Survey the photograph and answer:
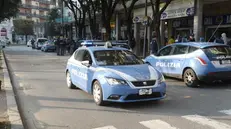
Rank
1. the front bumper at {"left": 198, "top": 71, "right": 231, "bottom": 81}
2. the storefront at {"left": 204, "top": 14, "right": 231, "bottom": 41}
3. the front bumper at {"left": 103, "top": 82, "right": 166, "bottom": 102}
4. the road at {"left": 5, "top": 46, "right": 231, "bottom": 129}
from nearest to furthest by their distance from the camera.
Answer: the road at {"left": 5, "top": 46, "right": 231, "bottom": 129} < the front bumper at {"left": 103, "top": 82, "right": 166, "bottom": 102} < the front bumper at {"left": 198, "top": 71, "right": 231, "bottom": 81} < the storefront at {"left": 204, "top": 14, "right": 231, "bottom": 41}

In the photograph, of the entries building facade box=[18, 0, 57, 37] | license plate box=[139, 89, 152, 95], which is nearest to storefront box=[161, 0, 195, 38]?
license plate box=[139, 89, 152, 95]

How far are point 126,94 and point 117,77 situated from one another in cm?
44

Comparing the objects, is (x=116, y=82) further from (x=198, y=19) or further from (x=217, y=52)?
(x=198, y=19)

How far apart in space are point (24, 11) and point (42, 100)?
118930 millimetres

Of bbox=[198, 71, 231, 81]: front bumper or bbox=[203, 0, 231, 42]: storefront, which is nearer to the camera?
bbox=[198, 71, 231, 81]: front bumper

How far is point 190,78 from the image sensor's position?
32.8ft

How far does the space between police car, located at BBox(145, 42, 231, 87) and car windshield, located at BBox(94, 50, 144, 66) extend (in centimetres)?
244

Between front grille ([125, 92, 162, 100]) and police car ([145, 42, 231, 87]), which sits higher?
police car ([145, 42, 231, 87])

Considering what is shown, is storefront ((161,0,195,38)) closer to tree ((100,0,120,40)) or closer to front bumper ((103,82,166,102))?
tree ((100,0,120,40))

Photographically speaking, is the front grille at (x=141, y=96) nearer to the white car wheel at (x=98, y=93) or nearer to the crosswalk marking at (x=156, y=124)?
the white car wheel at (x=98, y=93)

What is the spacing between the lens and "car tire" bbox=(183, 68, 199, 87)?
32.2ft

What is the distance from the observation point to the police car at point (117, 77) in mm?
6863

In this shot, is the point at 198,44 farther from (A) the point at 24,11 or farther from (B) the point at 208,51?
(A) the point at 24,11

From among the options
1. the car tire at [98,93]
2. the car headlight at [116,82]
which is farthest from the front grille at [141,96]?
the car tire at [98,93]
